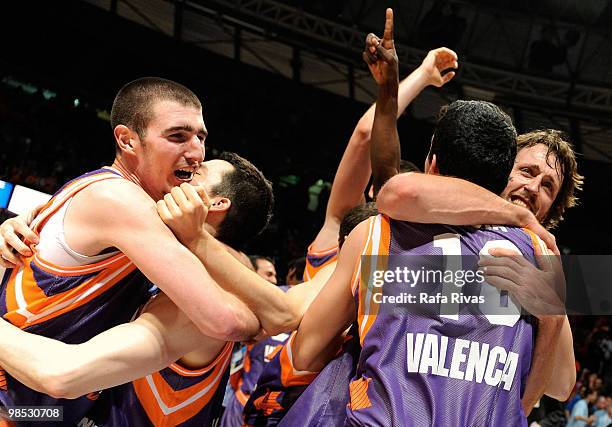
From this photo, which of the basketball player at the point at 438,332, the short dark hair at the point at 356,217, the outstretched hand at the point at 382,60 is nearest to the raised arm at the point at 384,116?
the outstretched hand at the point at 382,60

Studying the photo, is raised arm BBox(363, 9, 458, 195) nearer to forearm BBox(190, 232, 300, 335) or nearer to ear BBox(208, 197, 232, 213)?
ear BBox(208, 197, 232, 213)

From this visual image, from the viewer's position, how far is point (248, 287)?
232 cm

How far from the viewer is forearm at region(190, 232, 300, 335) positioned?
2.27m

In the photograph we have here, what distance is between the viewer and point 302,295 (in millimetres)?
2588

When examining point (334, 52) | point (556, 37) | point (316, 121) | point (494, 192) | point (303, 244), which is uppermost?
point (556, 37)

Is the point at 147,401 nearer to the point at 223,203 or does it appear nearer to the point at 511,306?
the point at 223,203

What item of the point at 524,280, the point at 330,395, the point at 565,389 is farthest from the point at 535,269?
the point at 330,395

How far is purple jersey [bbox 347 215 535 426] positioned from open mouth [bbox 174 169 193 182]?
834mm

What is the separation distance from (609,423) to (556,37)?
292 inches

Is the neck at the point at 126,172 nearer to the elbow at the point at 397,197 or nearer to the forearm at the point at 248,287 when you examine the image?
the forearm at the point at 248,287

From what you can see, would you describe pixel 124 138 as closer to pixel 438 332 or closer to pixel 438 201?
pixel 438 201

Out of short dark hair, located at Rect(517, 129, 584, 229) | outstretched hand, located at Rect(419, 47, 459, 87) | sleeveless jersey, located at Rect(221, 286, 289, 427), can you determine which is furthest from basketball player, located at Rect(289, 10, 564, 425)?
sleeveless jersey, located at Rect(221, 286, 289, 427)

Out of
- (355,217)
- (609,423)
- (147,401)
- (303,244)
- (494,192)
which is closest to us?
(494,192)

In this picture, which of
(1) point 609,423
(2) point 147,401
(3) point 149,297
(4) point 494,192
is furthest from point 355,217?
(1) point 609,423
